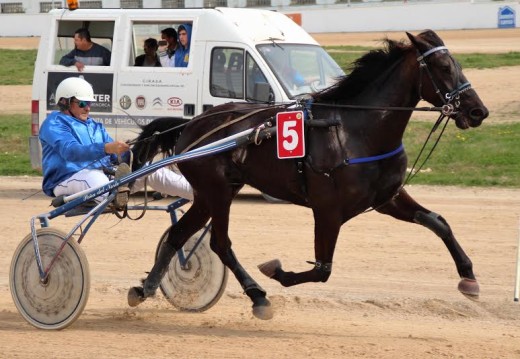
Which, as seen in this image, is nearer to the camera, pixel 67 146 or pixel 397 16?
pixel 67 146

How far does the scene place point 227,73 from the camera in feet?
41.7

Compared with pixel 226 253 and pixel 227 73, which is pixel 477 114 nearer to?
pixel 226 253

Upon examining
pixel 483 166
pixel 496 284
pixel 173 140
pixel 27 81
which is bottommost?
pixel 27 81

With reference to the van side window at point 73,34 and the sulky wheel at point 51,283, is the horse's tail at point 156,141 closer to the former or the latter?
the sulky wheel at point 51,283

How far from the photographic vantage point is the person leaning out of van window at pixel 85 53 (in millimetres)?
13281

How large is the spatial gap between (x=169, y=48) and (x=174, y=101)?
0.71 metres

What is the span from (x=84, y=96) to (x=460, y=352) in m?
3.05

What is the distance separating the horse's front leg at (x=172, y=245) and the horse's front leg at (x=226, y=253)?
0.21m

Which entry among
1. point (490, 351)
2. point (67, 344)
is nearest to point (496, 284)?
point (490, 351)

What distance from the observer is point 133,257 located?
980 cm

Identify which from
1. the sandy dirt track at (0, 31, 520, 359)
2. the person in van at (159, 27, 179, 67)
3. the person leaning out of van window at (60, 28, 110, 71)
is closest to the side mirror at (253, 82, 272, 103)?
the sandy dirt track at (0, 31, 520, 359)

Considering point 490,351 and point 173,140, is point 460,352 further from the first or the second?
point 173,140

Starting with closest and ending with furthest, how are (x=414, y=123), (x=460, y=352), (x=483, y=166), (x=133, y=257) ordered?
1. (x=460, y=352)
2. (x=133, y=257)
3. (x=483, y=166)
4. (x=414, y=123)

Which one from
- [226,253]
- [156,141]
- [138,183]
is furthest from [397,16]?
[226,253]
